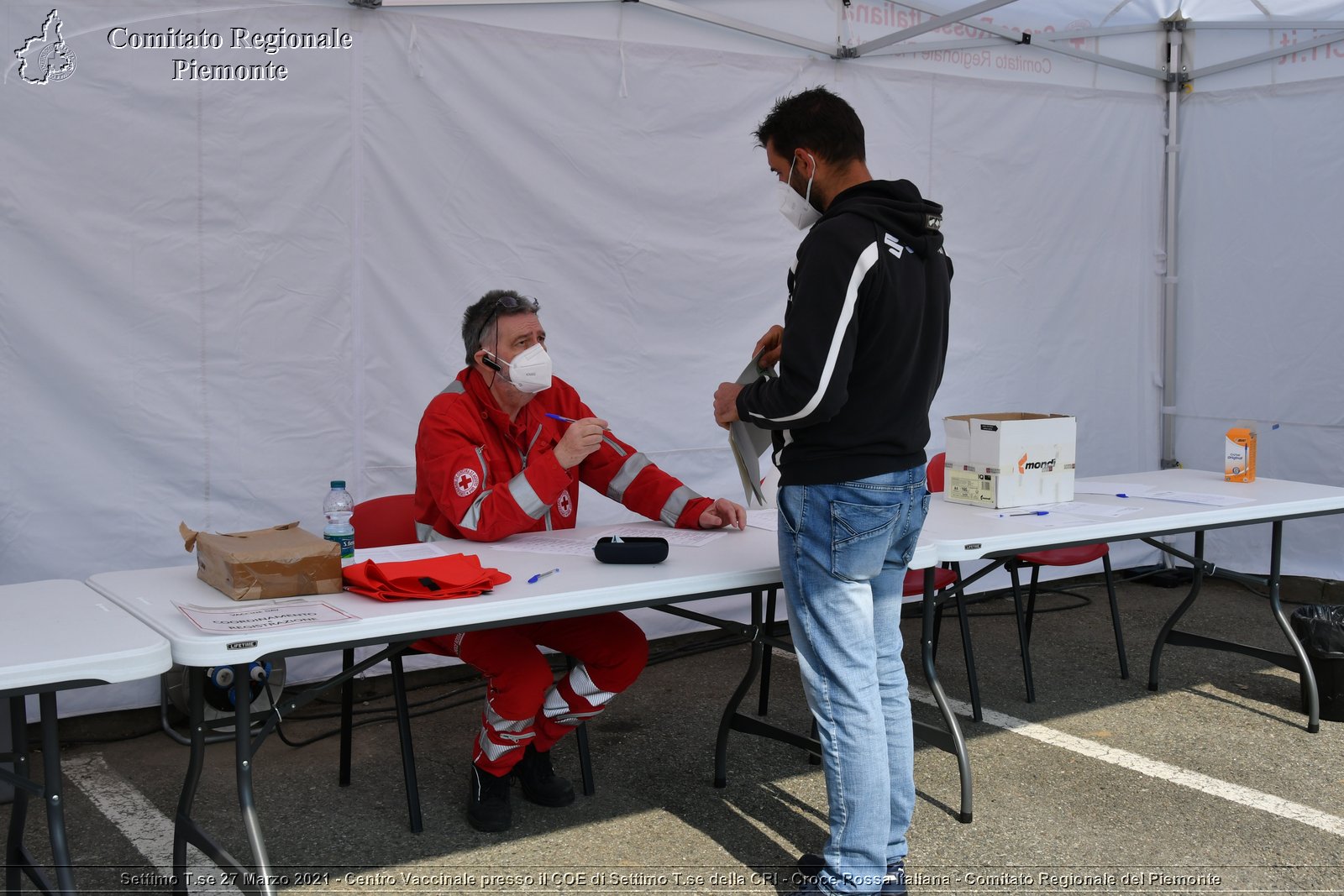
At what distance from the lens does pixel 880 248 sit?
2.08m

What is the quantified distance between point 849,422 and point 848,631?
1.30 feet

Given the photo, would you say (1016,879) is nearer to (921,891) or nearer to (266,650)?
(921,891)

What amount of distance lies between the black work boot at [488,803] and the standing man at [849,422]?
2.72 ft

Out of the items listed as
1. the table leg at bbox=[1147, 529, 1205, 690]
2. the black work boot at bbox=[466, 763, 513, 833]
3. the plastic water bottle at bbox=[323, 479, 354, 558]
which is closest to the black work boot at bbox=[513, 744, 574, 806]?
the black work boot at bbox=[466, 763, 513, 833]

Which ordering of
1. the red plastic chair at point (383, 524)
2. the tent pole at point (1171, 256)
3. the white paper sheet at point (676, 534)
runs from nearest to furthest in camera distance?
the white paper sheet at point (676, 534) → the red plastic chair at point (383, 524) → the tent pole at point (1171, 256)

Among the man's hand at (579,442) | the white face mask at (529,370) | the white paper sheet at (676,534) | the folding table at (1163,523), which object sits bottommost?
the folding table at (1163,523)

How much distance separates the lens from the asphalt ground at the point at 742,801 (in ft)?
8.33

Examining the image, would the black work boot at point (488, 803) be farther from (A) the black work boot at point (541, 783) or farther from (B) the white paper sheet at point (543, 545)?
(B) the white paper sheet at point (543, 545)

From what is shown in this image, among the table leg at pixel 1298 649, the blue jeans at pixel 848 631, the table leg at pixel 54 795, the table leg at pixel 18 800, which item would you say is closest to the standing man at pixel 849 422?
the blue jeans at pixel 848 631

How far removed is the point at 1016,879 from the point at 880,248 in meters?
1.42

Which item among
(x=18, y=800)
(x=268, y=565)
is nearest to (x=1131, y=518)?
(x=268, y=565)

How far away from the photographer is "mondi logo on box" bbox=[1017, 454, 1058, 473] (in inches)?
126

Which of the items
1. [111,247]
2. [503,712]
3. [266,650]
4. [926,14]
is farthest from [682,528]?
[926,14]

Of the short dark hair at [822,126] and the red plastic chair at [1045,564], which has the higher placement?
the short dark hair at [822,126]
